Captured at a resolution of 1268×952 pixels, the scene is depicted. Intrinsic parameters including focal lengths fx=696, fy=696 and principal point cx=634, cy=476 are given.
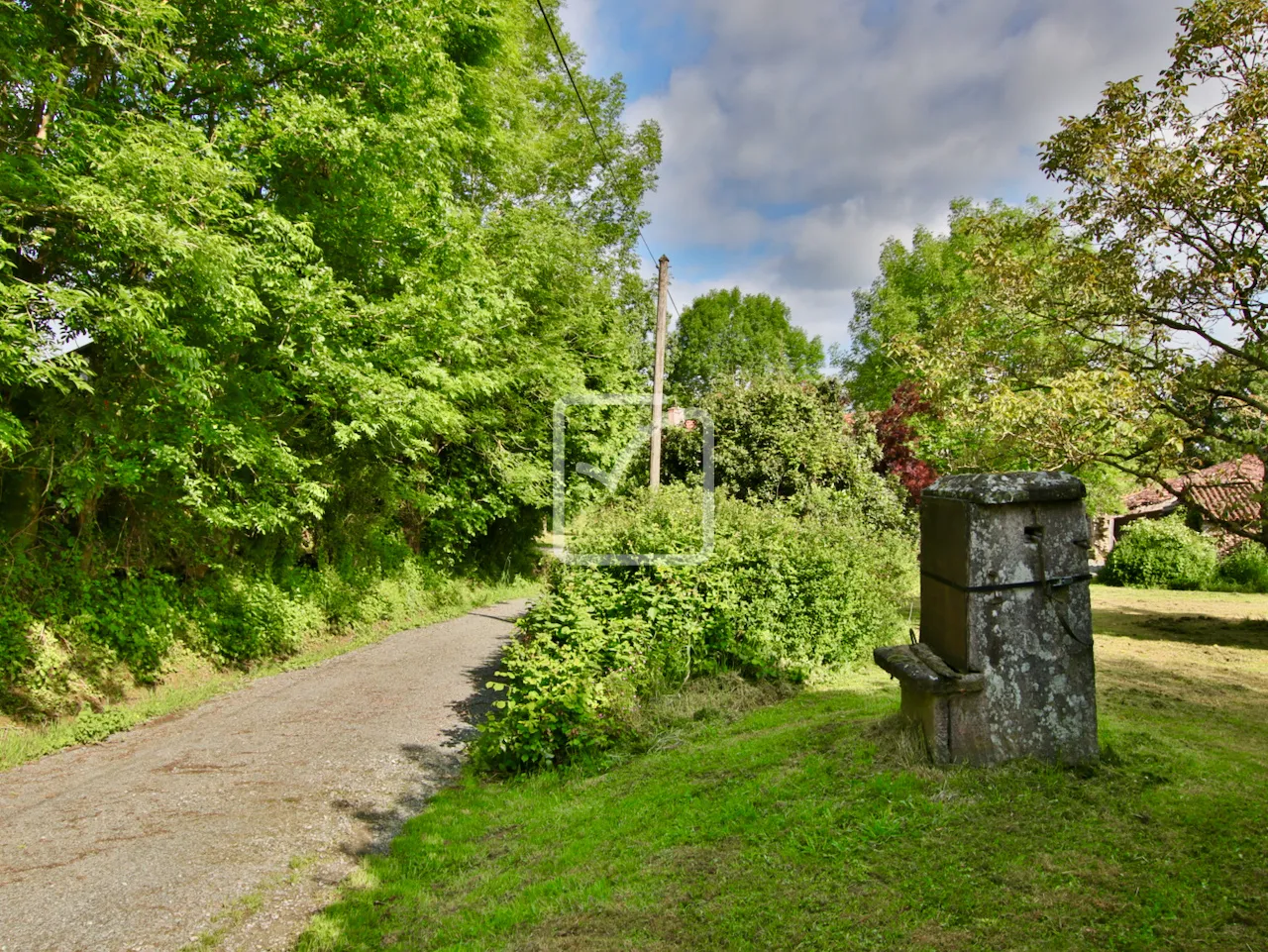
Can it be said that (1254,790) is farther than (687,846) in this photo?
No

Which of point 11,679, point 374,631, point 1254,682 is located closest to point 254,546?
point 374,631

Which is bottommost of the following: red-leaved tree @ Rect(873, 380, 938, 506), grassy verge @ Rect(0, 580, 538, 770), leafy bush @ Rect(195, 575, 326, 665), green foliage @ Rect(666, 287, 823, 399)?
grassy verge @ Rect(0, 580, 538, 770)

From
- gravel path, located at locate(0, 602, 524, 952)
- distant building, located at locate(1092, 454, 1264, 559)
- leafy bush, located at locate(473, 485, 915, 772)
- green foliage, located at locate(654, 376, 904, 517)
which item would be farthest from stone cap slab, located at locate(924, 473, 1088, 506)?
green foliage, located at locate(654, 376, 904, 517)

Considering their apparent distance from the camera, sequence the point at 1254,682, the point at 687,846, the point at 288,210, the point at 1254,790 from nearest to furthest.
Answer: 1. the point at 1254,790
2. the point at 687,846
3. the point at 1254,682
4. the point at 288,210

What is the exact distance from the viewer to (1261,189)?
7.78 metres

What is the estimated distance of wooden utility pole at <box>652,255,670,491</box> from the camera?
1409 centimetres

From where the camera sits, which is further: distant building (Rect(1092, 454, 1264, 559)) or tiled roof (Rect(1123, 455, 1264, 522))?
distant building (Rect(1092, 454, 1264, 559))

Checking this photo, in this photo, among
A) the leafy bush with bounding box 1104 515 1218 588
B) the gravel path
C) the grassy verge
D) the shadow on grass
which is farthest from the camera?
the leafy bush with bounding box 1104 515 1218 588

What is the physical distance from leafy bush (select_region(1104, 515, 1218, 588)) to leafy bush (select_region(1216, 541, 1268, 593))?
29cm

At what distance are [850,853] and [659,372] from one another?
40.0 feet

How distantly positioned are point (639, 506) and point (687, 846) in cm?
593

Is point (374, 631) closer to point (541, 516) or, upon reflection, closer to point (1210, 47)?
point (541, 516)

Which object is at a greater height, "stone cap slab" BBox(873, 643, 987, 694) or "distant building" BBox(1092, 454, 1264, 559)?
"distant building" BBox(1092, 454, 1264, 559)

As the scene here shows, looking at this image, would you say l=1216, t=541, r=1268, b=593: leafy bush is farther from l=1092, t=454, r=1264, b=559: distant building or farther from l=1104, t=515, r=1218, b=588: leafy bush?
l=1092, t=454, r=1264, b=559: distant building
